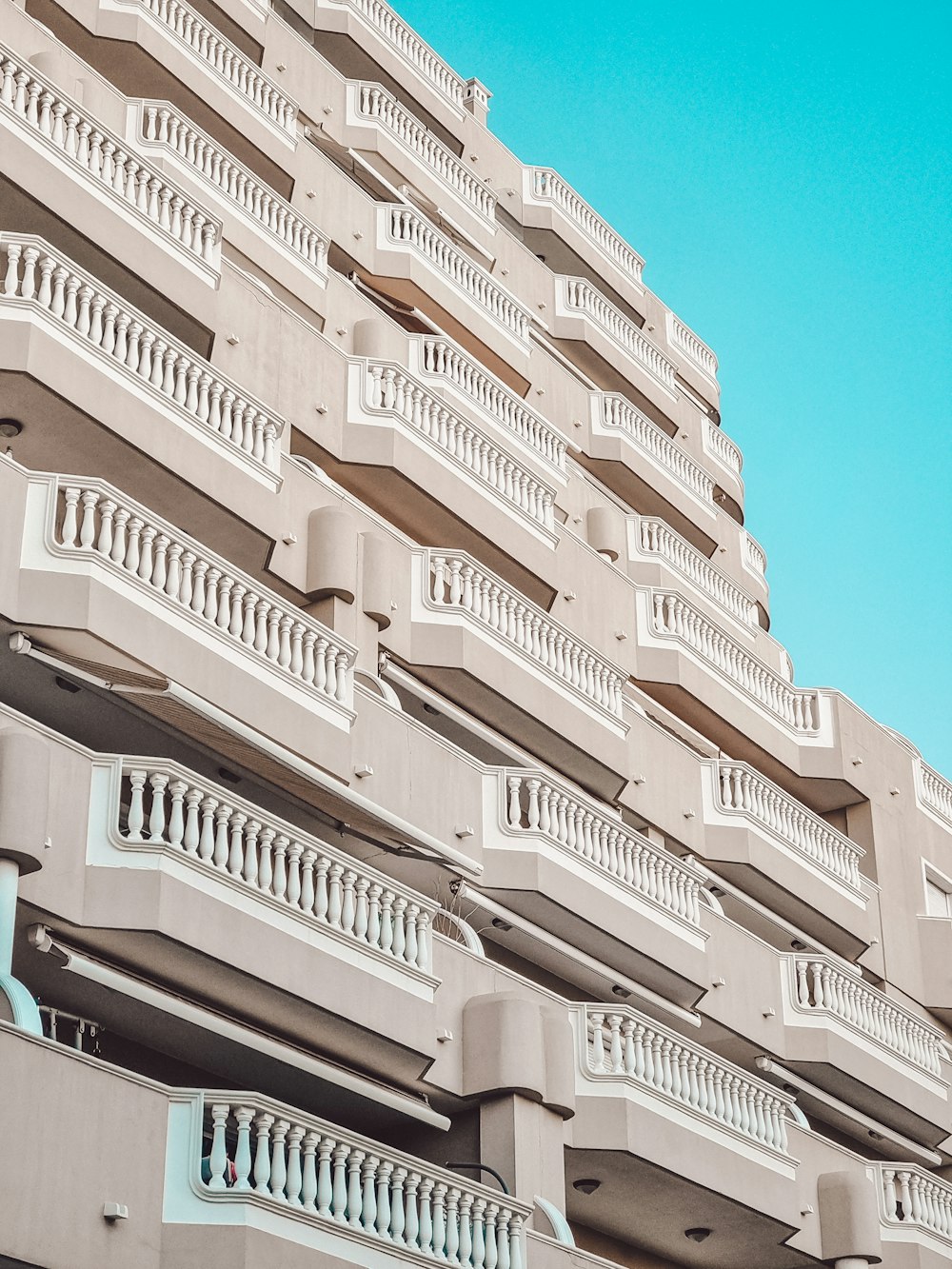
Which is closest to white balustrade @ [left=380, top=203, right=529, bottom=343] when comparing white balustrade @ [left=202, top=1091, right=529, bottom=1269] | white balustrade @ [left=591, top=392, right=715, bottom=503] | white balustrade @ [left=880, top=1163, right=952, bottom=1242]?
white balustrade @ [left=591, top=392, right=715, bottom=503]

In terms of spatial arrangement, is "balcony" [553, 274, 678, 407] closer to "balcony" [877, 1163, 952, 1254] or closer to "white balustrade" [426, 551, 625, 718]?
"white balustrade" [426, 551, 625, 718]

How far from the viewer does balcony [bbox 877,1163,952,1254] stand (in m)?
27.0

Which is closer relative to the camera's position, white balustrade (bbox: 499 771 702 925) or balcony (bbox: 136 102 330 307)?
white balustrade (bbox: 499 771 702 925)

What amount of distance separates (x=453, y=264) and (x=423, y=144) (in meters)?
3.58

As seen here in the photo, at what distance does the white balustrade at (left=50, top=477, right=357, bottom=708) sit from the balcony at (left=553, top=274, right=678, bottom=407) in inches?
656

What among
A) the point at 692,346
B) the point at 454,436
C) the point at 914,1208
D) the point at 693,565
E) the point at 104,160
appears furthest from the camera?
the point at 692,346

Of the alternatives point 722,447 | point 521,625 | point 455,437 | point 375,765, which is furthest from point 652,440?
point 375,765

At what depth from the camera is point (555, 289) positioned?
37.8 meters

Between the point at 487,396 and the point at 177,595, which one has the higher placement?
the point at 487,396

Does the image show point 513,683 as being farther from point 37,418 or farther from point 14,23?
point 14,23

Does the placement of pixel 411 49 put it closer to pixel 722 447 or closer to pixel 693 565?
pixel 722 447

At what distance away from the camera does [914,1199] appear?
27.5 m

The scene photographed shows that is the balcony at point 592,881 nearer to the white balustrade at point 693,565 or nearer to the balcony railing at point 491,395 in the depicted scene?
the balcony railing at point 491,395

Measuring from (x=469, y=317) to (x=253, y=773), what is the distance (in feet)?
44.6
